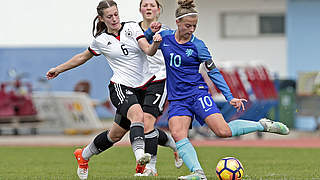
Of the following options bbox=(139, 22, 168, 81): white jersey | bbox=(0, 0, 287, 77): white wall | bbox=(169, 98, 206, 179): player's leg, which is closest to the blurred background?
bbox=(0, 0, 287, 77): white wall

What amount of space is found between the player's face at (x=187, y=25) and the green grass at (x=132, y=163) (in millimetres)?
1771

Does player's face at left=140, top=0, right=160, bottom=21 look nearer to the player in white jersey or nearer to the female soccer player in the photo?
the female soccer player

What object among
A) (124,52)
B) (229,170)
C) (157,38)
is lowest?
(229,170)

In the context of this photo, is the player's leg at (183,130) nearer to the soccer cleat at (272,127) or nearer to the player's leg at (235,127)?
the player's leg at (235,127)

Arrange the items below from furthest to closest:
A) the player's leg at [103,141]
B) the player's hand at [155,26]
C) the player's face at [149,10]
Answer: the player's face at [149,10] < the player's leg at [103,141] < the player's hand at [155,26]

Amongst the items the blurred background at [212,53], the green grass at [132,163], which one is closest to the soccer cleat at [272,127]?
the green grass at [132,163]

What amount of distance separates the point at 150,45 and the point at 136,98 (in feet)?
2.24

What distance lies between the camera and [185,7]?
7566 mm

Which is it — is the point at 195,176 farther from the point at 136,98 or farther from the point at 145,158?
the point at 136,98

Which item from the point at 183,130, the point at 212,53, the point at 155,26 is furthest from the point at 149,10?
the point at 212,53

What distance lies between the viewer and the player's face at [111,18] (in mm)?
8102

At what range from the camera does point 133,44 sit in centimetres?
827

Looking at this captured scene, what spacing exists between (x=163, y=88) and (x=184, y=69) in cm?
108

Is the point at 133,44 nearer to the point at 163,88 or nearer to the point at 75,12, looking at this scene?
the point at 163,88
